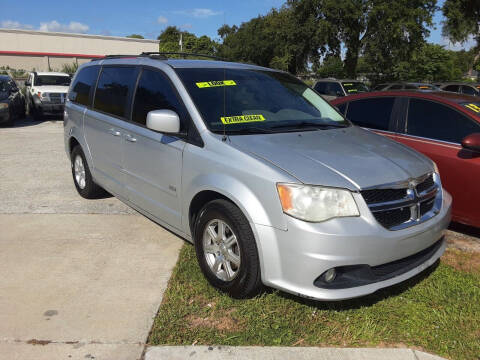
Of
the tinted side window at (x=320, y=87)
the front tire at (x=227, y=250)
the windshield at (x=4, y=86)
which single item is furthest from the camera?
the tinted side window at (x=320, y=87)

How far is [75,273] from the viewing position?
12.4 feet

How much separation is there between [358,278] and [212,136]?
1.48m

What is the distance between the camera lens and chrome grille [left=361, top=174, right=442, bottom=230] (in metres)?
2.93

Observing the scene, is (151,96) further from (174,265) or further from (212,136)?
(174,265)

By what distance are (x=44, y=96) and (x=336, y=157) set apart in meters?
13.8

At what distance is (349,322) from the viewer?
3.13 m

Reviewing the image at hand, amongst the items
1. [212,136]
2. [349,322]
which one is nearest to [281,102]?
[212,136]

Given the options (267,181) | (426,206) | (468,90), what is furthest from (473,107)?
(468,90)

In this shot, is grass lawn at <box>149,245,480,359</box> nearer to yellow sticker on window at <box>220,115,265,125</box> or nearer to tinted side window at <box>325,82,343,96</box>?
yellow sticker on window at <box>220,115,265,125</box>

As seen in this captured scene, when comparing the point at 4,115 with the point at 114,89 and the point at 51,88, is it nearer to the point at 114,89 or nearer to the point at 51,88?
the point at 51,88

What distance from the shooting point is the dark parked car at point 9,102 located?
12.6 metres

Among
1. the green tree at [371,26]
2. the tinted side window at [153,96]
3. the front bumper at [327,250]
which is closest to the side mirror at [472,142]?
the front bumper at [327,250]

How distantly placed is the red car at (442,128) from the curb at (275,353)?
2.12 meters

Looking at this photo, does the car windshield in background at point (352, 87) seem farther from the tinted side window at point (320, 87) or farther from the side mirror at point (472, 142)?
the side mirror at point (472, 142)
